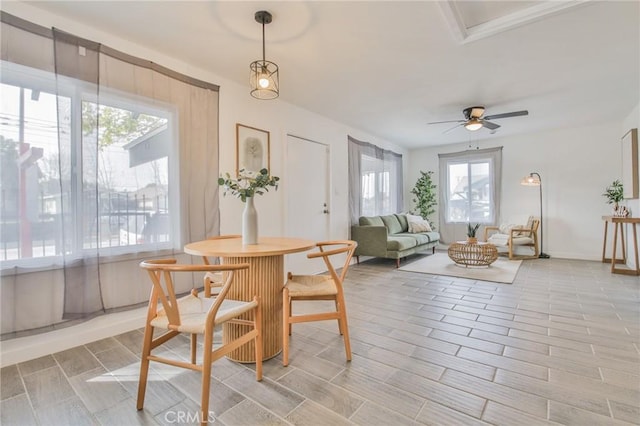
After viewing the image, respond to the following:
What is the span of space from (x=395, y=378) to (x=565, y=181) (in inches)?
236

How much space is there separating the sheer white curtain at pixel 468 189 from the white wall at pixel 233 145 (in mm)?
2190

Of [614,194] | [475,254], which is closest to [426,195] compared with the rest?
[475,254]

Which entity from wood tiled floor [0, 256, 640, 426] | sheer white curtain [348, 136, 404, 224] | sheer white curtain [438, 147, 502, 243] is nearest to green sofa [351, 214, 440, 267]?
sheer white curtain [348, 136, 404, 224]

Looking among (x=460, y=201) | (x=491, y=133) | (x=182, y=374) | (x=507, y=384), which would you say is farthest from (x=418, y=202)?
(x=182, y=374)

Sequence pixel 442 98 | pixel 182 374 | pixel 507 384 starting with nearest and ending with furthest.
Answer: pixel 507 384
pixel 182 374
pixel 442 98

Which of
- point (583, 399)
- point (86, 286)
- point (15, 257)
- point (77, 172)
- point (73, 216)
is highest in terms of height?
point (77, 172)

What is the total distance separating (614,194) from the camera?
495cm

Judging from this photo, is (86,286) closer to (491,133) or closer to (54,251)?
(54,251)

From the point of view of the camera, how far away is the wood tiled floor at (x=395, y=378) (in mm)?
1469

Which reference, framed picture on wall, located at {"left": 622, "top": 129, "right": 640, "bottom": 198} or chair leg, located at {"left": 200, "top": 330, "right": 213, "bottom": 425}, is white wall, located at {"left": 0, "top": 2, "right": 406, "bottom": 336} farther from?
framed picture on wall, located at {"left": 622, "top": 129, "right": 640, "bottom": 198}

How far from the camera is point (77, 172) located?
221cm

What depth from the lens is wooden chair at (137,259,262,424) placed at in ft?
4.44

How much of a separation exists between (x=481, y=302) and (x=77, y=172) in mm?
3791

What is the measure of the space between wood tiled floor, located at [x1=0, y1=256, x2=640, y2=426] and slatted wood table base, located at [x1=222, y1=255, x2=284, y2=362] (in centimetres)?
10
